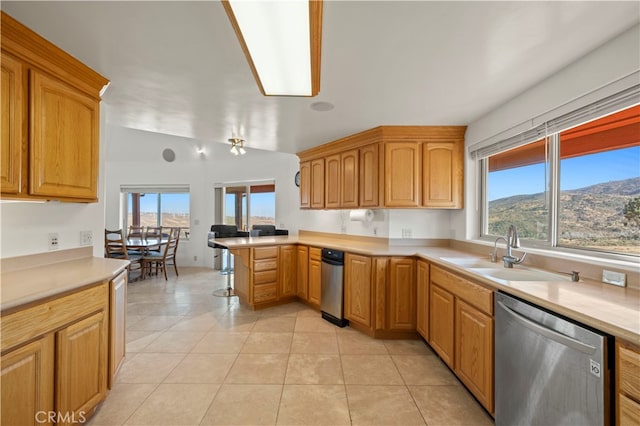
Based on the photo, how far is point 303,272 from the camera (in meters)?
3.69

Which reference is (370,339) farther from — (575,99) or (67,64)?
Result: (67,64)

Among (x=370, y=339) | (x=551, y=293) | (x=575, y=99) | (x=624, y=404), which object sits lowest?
(x=370, y=339)

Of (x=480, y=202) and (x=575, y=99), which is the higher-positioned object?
(x=575, y=99)

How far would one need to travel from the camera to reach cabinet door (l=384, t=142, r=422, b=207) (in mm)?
3016

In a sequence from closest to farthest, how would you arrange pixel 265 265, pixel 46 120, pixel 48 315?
pixel 48 315, pixel 46 120, pixel 265 265

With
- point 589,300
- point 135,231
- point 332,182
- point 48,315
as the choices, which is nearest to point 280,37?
point 48,315

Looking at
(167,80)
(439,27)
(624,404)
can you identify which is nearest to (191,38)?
(167,80)

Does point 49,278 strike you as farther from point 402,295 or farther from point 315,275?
point 402,295

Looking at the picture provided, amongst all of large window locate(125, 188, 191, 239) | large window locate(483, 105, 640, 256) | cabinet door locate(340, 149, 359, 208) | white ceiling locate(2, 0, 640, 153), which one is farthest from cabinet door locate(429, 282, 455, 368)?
large window locate(125, 188, 191, 239)

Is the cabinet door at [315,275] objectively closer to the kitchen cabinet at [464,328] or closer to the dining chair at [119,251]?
the kitchen cabinet at [464,328]

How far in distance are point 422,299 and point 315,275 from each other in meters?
1.39

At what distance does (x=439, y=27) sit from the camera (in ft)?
4.61

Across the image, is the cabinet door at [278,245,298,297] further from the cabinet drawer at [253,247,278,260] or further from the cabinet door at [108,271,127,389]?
the cabinet door at [108,271,127,389]

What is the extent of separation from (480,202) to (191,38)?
2.94 meters
